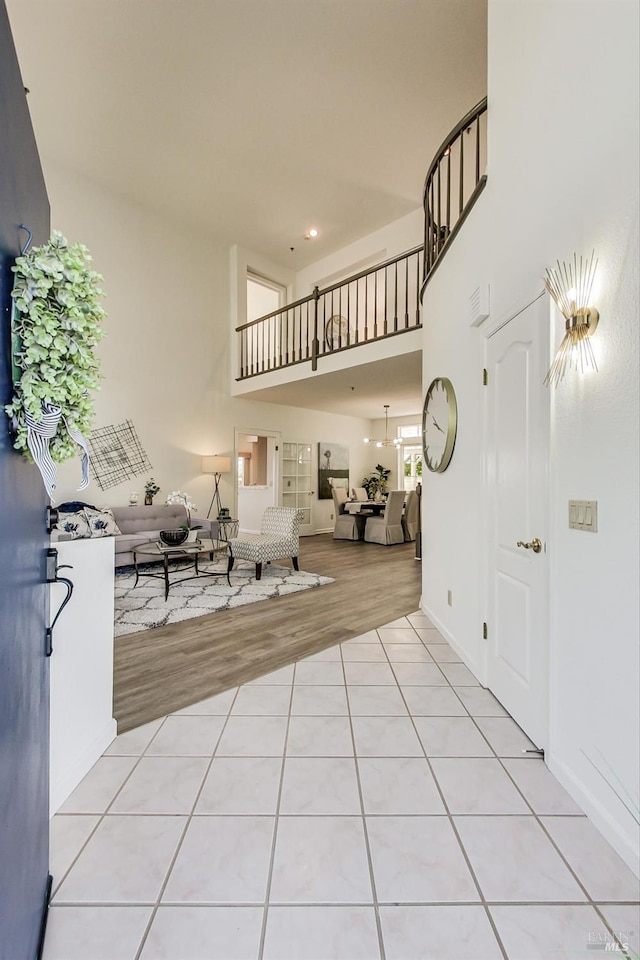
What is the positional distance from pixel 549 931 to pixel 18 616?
160cm

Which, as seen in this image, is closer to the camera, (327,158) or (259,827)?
(259,827)

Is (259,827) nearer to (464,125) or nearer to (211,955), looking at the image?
(211,955)

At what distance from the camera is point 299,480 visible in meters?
8.91

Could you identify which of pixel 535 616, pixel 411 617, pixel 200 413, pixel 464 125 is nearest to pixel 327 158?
pixel 464 125

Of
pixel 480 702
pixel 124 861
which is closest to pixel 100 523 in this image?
pixel 124 861

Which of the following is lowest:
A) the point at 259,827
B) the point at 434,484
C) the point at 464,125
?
the point at 259,827

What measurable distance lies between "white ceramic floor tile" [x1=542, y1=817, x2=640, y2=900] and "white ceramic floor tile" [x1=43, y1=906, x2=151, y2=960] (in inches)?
52.2

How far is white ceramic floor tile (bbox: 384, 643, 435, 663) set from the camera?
2.90m

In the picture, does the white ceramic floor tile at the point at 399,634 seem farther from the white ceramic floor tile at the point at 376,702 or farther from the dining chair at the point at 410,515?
Result: the dining chair at the point at 410,515

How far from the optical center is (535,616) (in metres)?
1.98

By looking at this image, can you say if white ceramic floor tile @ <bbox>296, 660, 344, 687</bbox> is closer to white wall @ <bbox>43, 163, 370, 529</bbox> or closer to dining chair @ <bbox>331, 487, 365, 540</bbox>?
white wall @ <bbox>43, 163, 370, 529</bbox>

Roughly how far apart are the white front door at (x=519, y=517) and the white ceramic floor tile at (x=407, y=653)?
21.4 inches

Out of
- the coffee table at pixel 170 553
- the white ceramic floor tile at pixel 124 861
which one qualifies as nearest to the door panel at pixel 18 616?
the white ceramic floor tile at pixel 124 861

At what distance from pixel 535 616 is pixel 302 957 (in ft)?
4.91
